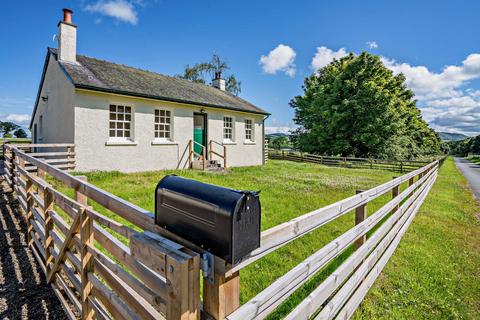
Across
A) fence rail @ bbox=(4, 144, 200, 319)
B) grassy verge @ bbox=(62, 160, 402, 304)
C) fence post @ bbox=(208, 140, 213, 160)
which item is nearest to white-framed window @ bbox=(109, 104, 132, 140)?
grassy verge @ bbox=(62, 160, 402, 304)

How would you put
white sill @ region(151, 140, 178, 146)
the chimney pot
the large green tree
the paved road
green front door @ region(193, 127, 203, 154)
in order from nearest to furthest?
the chimney pot → white sill @ region(151, 140, 178, 146) → the paved road → green front door @ region(193, 127, 203, 154) → the large green tree

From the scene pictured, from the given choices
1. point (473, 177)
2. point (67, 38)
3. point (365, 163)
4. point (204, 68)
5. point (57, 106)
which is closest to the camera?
point (67, 38)

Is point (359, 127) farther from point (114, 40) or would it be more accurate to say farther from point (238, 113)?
point (114, 40)

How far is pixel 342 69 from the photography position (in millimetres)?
27250

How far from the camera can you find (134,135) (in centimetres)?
1108

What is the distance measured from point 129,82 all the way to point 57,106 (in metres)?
3.33

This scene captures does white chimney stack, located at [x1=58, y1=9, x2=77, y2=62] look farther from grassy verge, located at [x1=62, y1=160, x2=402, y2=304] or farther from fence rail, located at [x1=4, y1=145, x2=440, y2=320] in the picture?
fence rail, located at [x1=4, y1=145, x2=440, y2=320]

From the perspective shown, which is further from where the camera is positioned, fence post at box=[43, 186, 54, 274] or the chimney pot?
the chimney pot

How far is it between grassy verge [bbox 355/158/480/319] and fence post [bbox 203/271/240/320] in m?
2.38

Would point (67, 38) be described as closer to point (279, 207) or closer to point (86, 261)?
point (279, 207)

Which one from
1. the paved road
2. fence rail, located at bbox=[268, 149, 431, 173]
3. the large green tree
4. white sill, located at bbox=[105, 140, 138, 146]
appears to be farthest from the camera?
the large green tree

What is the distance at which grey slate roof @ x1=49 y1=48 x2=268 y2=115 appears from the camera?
10.1 m

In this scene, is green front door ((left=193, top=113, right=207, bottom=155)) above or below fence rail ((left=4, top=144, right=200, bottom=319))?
above

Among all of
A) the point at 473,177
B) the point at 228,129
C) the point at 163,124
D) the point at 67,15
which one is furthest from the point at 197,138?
the point at 473,177
